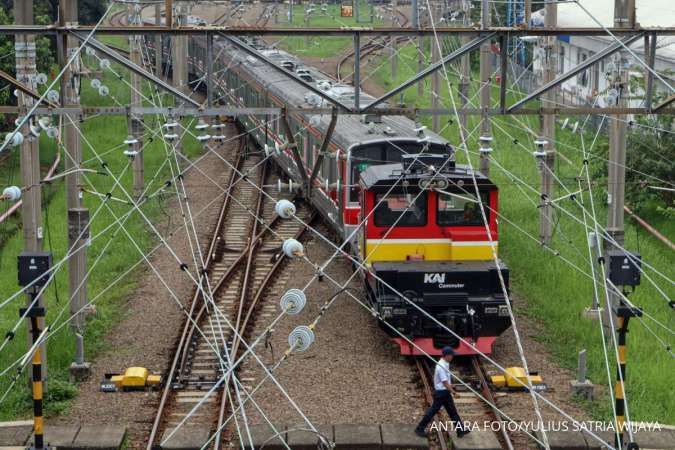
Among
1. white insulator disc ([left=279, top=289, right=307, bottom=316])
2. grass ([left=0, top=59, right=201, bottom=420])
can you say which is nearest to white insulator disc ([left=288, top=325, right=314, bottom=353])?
white insulator disc ([left=279, top=289, right=307, bottom=316])

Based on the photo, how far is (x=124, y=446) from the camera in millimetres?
11539

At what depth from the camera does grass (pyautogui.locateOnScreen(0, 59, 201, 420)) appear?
522 inches

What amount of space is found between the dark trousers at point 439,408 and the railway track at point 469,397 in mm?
220

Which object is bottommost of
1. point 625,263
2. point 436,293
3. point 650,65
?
point 436,293

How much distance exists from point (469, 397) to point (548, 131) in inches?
275

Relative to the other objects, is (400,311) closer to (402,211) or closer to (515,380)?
(402,211)

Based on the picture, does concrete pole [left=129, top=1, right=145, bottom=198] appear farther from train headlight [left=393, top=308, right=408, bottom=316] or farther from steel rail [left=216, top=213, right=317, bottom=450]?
train headlight [left=393, top=308, right=408, bottom=316]

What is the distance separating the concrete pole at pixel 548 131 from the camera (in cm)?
1791

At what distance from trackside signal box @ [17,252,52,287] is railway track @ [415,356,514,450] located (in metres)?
4.19

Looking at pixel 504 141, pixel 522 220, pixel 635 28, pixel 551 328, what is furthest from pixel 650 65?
pixel 504 141

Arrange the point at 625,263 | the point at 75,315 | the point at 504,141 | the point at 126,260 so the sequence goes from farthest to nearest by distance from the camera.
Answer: the point at 504,141, the point at 126,260, the point at 75,315, the point at 625,263

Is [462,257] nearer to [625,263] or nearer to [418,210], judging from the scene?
[418,210]

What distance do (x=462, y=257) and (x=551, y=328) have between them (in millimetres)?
1906

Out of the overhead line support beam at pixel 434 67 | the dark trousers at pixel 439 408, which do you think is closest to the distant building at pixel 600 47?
the overhead line support beam at pixel 434 67
